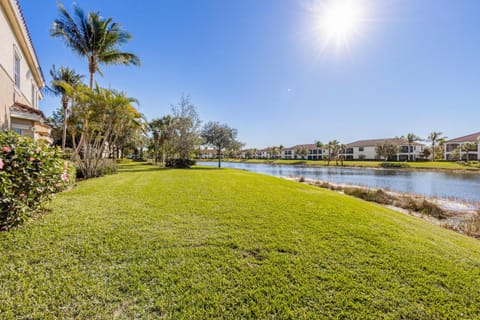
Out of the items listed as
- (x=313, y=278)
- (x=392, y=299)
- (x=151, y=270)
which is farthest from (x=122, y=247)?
(x=392, y=299)

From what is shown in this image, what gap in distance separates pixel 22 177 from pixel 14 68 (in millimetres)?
10224

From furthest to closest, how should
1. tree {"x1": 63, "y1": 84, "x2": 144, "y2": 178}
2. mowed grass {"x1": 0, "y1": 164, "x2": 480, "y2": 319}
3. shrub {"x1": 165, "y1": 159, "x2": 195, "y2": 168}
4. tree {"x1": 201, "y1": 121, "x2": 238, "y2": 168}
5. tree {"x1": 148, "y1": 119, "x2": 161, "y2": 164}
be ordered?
tree {"x1": 148, "y1": 119, "x2": 161, "y2": 164}, tree {"x1": 201, "y1": 121, "x2": 238, "y2": 168}, shrub {"x1": 165, "y1": 159, "x2": 195, "y2": 168}, tree {"x1": 63, "y1": 84, "x2": 144, "y2": 178}, mowed grass {"x1": 0, "y1": 164, "x2": 480, "y2": 319}

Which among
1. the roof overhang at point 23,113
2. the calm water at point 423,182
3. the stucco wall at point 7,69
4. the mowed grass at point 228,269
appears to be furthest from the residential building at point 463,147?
the stucco wall at point 7,69

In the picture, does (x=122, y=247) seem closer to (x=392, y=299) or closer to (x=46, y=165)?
(x=46, y=165)

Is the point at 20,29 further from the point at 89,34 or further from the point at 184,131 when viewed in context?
the point at 184,131

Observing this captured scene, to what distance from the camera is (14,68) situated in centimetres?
919

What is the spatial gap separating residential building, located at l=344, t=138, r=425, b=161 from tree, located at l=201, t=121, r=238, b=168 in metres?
54.7

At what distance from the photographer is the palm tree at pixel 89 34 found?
507 inches

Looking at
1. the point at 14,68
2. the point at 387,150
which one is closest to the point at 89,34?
the point at 14,68

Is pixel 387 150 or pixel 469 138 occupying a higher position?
pixel 469 138

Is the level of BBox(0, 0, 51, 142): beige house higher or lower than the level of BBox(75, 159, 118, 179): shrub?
higher

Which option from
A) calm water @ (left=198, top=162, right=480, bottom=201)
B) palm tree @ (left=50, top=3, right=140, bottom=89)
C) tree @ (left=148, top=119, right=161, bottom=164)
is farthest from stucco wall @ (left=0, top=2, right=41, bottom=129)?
calm water @ (left=198, top=162, right=480, bottom=201)

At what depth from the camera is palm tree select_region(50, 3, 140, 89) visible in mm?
12883

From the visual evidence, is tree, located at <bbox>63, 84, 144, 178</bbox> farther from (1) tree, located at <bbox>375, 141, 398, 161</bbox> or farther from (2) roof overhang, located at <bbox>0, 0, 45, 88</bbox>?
(1) tree, located at <bbox>375, 141, 398, 161</bbox>
